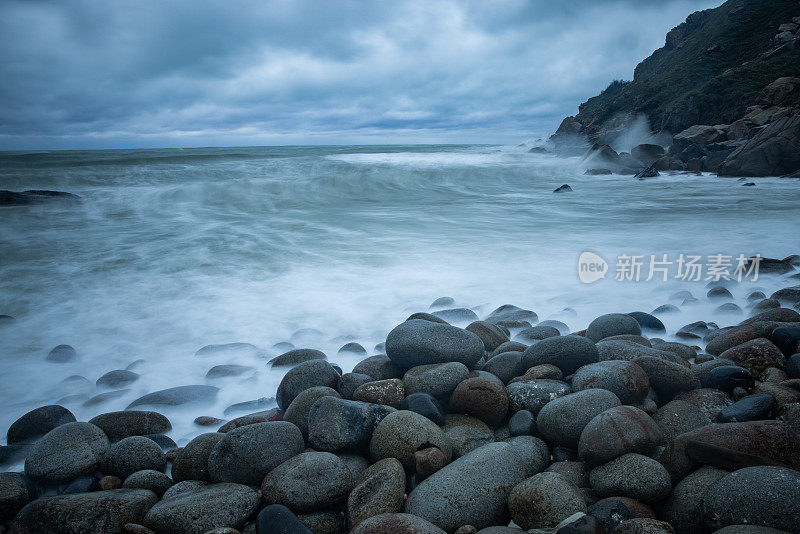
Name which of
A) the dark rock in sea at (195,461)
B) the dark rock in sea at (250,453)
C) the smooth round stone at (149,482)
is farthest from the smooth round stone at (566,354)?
the smooth round stone at (149,482)

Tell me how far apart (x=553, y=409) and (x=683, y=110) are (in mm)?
29994

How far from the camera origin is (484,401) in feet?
8.94

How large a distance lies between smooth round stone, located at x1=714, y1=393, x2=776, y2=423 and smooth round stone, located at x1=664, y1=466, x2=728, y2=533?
17.5 inches

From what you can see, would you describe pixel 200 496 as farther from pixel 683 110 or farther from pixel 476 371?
pixel 683 110

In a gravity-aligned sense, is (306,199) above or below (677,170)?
below

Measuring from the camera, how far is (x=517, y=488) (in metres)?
1.97

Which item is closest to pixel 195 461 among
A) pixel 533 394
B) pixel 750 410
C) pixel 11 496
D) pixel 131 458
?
pixel 131 458

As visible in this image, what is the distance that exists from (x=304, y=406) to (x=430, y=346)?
39.0 inches

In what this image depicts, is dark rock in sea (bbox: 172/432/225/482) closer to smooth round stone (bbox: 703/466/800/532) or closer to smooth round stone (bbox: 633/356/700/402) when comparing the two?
smooth round stone (bbox: 703/466/800/532)

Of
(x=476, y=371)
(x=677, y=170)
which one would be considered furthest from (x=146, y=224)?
(x=677, y=170)

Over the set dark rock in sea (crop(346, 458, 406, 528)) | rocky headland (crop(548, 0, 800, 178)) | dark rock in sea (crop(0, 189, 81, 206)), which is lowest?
dark rock in sea (crop(346, 458, 406, 528))

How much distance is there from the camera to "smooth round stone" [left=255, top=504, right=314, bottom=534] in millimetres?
1874

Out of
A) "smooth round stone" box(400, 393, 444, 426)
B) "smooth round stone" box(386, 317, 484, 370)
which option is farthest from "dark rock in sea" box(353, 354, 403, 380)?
"smooth round stone" box(400, 393, 444, 426)

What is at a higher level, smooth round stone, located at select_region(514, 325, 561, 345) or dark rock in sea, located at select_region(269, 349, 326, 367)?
smooth round stone, located at select_region(514, 325, 561, 345)
